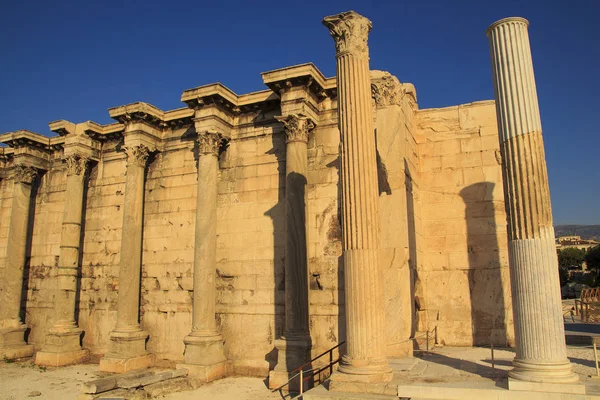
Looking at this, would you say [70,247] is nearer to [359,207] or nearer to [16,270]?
[16,270]

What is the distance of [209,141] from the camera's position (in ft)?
43.9

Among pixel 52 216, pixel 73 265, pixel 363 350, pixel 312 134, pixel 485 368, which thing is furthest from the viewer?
pixel 52 216

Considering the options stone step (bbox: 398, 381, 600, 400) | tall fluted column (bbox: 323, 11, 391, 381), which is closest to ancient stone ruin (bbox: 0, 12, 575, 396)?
tall fluted column (bbox: 323, 11, 391, 381)

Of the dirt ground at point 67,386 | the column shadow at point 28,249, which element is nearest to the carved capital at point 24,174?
the column shadow at point 28,249

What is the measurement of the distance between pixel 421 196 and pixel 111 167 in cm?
1034

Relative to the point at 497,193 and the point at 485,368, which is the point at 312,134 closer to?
the point at 497,193

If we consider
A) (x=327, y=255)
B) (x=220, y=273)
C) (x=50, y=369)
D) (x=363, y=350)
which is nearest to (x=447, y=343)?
(x=327, y=255)

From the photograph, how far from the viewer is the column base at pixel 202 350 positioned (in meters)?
12.1

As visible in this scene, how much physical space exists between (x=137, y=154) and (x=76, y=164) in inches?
115

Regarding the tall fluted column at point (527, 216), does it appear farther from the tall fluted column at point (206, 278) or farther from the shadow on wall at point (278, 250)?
the tall fluted column at point (206, 278)

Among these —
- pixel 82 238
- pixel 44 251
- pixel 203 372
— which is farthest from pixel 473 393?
pixel 44 251

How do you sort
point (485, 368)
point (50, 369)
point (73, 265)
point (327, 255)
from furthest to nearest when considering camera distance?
point (73, 265) < point (50, 369) < point (327, 255) < point (485, 368)

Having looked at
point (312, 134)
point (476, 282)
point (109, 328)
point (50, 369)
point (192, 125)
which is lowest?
point (50, 369)

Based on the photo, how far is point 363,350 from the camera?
7.66 m
